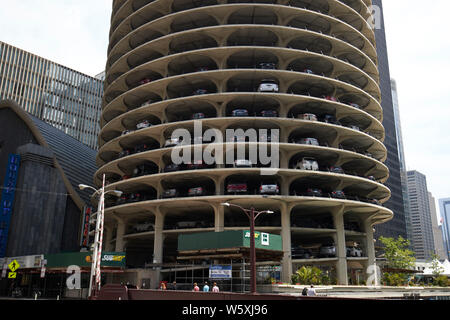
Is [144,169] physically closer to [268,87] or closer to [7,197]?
[268,87]

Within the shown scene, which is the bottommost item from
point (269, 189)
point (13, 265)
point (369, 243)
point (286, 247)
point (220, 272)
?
point (220, 272)

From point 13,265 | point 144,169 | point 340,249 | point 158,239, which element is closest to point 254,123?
point 144,169

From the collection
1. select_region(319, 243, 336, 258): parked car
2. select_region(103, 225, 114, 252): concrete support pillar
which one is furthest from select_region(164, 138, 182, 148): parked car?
select_region(319, 243, 336, 258): parked car

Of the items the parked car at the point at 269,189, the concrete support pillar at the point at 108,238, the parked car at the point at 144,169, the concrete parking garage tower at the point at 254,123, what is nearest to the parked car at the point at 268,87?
the concrete parking garage tower at the point at 254,123

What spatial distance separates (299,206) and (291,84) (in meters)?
15.5

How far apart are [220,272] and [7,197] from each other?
131 ft

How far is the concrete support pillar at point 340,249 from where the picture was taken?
44750 millimetres

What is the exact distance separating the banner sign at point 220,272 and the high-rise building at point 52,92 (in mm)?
90579

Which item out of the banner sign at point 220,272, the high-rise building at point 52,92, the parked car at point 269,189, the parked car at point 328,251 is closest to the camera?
the banner sign at point 220,272

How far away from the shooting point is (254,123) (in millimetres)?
46688

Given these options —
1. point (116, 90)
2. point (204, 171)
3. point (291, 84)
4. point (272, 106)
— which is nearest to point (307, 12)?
point (291, 84)

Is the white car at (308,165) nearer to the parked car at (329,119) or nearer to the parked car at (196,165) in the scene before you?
the parked car at (329,119)

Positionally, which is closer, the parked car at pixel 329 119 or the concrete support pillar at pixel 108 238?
the parked car at pixel 329 119

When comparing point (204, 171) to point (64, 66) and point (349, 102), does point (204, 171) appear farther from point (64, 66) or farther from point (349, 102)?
point (64, 66)
